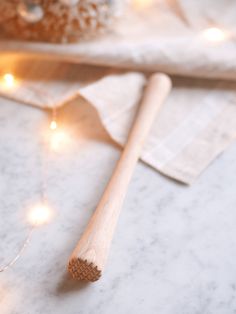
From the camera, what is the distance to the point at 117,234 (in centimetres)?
56

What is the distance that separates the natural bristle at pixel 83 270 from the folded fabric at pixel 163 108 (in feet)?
0.65

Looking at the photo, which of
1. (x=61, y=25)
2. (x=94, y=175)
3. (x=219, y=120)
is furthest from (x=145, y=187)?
(x=61, y=25)

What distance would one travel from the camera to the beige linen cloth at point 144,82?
69 centimetres

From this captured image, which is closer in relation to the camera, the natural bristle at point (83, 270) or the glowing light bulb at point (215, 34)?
the natural bristle at point (83, 270)

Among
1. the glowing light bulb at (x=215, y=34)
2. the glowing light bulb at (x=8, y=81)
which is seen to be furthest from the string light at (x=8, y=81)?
the glowing light bulb at (x=215, y=34)

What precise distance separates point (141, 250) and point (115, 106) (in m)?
0.27

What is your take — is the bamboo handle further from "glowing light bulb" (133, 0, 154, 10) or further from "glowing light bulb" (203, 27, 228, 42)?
"glowing light bulb" (133, 0, 154, 10)

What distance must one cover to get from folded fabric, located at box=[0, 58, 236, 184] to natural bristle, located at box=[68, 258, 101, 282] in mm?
198

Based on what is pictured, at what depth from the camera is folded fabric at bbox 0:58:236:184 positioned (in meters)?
0.67

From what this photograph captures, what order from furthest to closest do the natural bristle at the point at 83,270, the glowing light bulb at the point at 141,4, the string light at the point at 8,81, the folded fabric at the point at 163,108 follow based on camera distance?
the glowing light bulb at the point at 141,4 < the string light at the point at 8,81 < the folded fabric at the point at 163,108 < the natural bristle at the point at 83,270

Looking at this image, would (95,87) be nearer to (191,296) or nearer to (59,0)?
(59,0)

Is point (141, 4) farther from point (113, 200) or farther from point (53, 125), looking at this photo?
point (113, 200)

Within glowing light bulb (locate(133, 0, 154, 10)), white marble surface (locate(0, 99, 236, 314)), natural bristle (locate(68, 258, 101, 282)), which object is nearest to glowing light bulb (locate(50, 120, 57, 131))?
white marble surface (locate(0, 99, 236, 314))

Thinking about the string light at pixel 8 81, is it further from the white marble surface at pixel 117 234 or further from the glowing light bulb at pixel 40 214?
the glowing light bulb at pixel 40 214
